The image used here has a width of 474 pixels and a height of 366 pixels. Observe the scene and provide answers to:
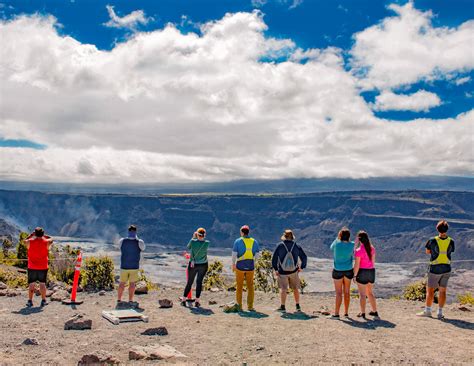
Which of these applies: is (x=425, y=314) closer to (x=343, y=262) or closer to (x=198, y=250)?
(x=343, y=262)

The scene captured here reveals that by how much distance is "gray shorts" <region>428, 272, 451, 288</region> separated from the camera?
1462cm

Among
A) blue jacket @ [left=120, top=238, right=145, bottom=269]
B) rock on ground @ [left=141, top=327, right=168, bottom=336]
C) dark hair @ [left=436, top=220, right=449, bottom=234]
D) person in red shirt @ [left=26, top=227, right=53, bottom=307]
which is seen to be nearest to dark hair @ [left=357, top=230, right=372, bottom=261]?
dark hair @ [left=436, top=220, right=449, bottom=234]

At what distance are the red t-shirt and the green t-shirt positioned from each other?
16.2ft

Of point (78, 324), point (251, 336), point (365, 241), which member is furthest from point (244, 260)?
point (78, 324)

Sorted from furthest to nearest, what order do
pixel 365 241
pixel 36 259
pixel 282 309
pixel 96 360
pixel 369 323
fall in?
pixel 36 259
pixel 282 309
pixel 365 241
pixel 369 323
pixel 96 360

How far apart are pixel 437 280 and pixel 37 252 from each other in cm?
1308

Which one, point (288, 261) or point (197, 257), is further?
point (197, 257)

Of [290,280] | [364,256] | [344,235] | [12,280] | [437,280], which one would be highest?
[344,235]

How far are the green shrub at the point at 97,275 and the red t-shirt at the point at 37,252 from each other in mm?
4891

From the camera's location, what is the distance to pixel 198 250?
16156mm

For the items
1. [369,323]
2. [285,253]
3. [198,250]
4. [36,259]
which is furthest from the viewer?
[198,250]

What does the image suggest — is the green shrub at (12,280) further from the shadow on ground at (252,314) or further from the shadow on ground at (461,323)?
the shadow on ground at (461,323)

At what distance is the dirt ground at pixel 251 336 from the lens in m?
10.2

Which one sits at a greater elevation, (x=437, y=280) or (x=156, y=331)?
(x=437, y=280)
